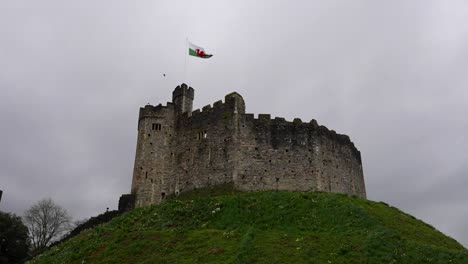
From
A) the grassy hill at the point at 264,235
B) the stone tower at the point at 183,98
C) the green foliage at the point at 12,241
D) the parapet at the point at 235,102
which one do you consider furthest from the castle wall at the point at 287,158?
the green foliage at the point at 12,241

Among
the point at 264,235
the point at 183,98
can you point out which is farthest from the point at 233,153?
the point at 264,235

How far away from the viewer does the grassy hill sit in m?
25.9

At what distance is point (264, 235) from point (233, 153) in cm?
1605

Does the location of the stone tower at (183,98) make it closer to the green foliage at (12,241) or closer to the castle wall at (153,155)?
the castle wall at (153,155)

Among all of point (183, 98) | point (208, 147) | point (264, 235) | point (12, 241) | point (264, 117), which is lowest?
point (264, 235)

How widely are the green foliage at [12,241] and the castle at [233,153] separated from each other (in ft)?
51.6

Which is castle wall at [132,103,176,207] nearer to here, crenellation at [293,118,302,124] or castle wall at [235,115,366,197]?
castle wall at [235,115,366,197]

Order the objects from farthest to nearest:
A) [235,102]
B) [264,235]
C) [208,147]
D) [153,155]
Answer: [153,155] → [208,147] → [235,102] → [264,235]

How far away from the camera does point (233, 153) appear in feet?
145

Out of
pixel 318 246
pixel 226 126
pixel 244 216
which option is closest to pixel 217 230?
pixel 244 216

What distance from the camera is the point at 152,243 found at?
3036 cm

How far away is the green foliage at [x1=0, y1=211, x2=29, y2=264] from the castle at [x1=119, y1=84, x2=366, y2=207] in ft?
51.6

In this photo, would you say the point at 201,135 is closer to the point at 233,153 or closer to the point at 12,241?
the point at 233,153

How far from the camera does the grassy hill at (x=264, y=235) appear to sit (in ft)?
84.8
